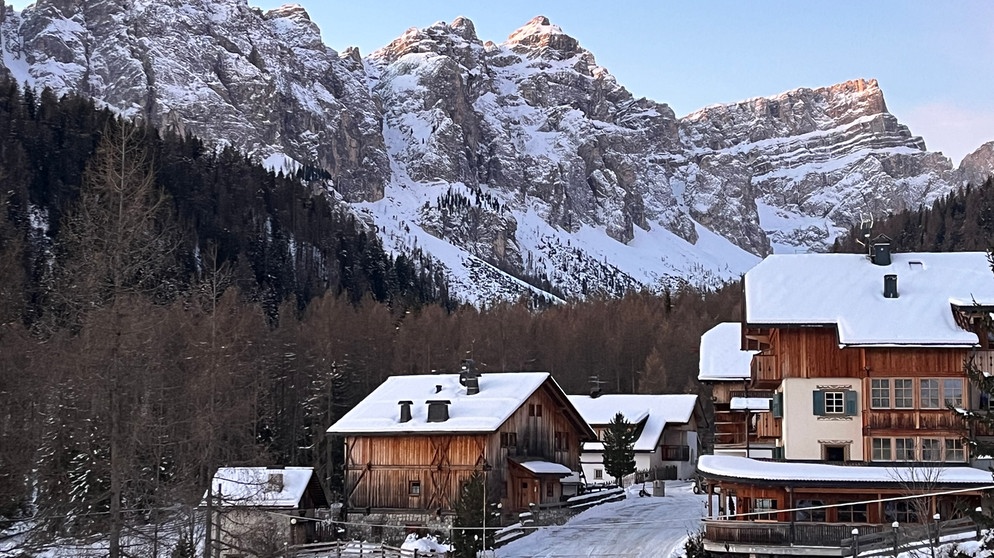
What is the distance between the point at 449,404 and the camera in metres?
54.3

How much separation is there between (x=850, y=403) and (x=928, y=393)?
2.67 metres

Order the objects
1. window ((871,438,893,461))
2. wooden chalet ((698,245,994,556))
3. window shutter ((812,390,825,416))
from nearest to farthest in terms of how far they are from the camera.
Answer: wooden chalet ((698,245,994,556))
window ((871,438,893,461))
window shutter ((812,390,825,416))

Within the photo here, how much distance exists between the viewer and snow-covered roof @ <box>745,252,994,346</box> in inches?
1591

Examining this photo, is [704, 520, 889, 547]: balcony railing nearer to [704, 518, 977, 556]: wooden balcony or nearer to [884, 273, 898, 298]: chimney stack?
[704, 518, 977, 556]: wooden balcony

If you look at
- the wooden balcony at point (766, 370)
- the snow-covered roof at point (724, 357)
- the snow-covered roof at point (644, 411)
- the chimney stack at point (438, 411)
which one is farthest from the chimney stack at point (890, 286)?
the snow-covered roof at point (644, 411)

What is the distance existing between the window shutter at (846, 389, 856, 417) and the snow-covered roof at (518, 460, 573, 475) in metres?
16.8

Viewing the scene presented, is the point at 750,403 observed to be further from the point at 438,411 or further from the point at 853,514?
the point at 438,411

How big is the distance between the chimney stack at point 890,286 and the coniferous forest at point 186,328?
2470cm

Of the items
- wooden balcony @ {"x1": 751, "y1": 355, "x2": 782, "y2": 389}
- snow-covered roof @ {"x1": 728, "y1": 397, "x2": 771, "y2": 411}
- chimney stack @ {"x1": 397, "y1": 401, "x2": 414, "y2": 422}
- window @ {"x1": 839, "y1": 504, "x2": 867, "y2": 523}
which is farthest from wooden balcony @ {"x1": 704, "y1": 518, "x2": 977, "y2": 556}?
chimney stack @ {"x1": 397, "y1": 401, "x2": 414, "y2": 422}

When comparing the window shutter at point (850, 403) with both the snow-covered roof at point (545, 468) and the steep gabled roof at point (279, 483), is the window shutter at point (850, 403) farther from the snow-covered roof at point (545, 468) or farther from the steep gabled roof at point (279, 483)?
the steep gabled roof at point (279, 483)

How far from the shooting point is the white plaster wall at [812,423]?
4088cm

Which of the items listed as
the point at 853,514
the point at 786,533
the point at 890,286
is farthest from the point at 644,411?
the point at 786,533

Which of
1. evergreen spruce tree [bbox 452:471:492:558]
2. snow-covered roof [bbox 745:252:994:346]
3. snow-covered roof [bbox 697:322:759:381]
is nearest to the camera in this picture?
evergreen spruce tree [bbox 452:471:492:558]

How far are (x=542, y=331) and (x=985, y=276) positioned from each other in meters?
90.4
